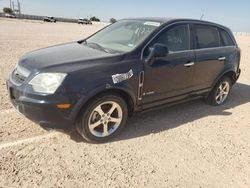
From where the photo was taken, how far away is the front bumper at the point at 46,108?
3229mm

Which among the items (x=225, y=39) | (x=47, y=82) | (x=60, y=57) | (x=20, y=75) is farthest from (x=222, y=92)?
(x=20, y=75)

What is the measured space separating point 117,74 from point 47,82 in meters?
0.94

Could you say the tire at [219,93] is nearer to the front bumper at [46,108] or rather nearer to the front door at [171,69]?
the front door at [171,69]

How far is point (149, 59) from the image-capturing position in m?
3.93

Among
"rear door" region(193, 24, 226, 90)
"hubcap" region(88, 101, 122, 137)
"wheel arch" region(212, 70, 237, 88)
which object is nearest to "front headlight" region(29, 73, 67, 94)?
"hubcap" region(88, 101, 122, 137)

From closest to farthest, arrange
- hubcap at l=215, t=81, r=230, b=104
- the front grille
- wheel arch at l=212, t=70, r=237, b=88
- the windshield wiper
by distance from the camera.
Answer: the front grille < the windshield wiper < wheel arch at l=212, t=70, r=237, b=88 < hubcap at l=215, t=81, r=230, b=104

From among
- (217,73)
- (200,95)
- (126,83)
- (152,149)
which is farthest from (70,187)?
(217,73)

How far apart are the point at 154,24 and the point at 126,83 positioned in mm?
1277

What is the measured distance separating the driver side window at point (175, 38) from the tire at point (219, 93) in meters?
1.43

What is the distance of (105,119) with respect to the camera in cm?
381

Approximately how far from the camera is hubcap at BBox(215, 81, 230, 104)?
5788mm

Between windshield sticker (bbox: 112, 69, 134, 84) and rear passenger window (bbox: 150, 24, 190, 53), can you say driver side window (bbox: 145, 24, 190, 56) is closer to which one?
rear passenger window (bbox: 150, 24, 190, 53)

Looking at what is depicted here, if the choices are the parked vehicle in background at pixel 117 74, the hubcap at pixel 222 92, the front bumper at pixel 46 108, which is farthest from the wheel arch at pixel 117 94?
the hubcap at pixel 222 92

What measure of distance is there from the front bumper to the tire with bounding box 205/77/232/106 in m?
3.35
